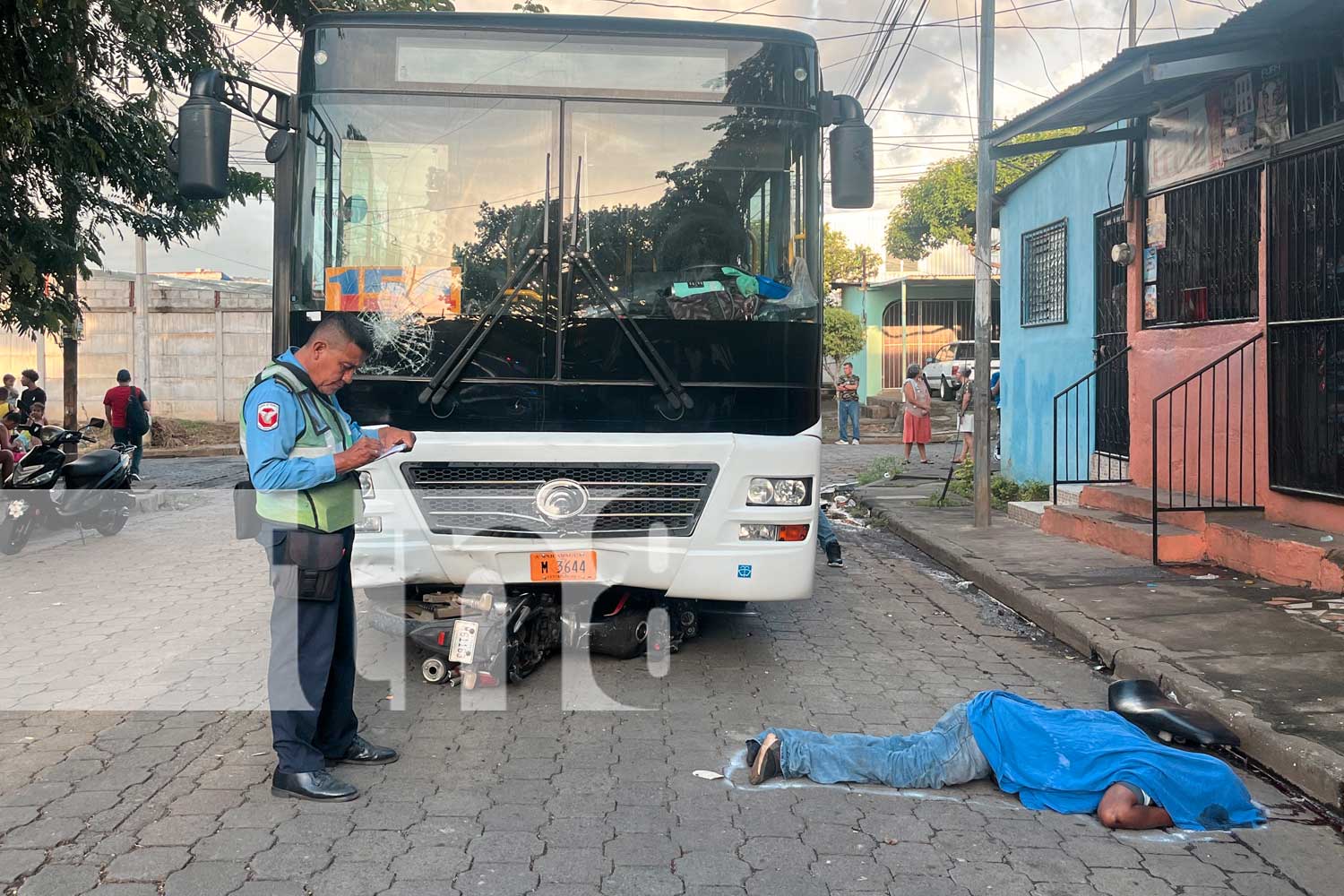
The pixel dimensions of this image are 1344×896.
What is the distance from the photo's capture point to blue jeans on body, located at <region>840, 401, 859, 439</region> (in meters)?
25.8

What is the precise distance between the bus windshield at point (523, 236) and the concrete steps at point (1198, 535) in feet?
Result: 13.0

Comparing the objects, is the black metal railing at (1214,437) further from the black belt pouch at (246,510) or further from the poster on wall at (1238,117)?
the black belt pouch at (246,510)

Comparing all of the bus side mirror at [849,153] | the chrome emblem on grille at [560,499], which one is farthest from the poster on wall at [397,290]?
the bus side mirror at [849,153]

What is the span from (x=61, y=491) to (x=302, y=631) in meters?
8.34

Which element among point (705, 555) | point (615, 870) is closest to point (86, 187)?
point (705, 555)

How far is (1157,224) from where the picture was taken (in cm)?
1071

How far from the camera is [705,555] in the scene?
589 cm

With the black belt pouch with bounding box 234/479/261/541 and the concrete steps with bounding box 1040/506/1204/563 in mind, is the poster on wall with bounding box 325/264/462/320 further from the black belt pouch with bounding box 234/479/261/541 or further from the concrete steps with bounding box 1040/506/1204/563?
the concrete steps with bounding box 1040/506/1204/563

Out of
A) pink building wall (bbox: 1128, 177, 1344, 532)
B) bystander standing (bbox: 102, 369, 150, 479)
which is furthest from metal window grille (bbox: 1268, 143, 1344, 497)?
bystander standing (bbox: 102, 369, 150, 479)

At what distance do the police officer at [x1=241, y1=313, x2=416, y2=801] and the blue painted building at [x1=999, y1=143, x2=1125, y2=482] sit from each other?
9.42 metres

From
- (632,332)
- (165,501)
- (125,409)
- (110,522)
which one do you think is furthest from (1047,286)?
(125,409)

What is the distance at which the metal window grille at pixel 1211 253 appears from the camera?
30.2ft

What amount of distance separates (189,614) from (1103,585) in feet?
20.1

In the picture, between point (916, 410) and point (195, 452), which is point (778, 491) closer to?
point (916, 410)
